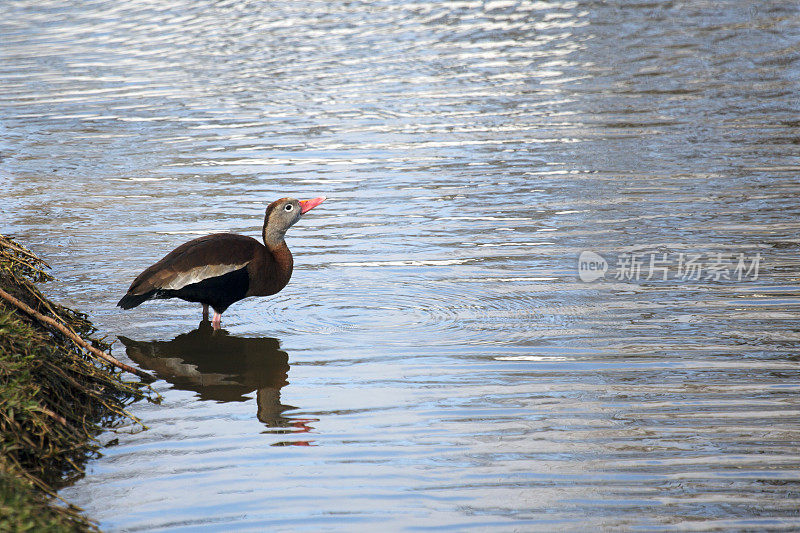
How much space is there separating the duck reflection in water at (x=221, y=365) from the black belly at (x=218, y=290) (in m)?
0.30

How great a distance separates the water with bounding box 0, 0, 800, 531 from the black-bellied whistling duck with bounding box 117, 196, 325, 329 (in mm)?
336

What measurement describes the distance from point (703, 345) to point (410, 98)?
10.4m

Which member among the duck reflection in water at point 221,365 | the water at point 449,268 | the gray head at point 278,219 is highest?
the gray head at point 278,219

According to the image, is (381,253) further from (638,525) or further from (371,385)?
(638,525)

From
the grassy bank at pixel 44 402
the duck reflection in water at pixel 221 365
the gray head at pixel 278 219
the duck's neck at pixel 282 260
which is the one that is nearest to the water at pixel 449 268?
the duck reflection in water at pixel 221 365

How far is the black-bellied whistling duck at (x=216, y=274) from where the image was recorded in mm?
8906

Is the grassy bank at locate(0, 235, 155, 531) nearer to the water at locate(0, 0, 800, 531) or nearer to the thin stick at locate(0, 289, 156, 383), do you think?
the thin stick at locate(0, 289, 156, 383)

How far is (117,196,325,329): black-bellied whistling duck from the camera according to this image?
8906mm

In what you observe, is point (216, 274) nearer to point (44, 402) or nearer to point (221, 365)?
point (221, 365)

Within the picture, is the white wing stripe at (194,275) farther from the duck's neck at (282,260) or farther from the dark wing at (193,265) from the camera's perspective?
the duck's neck at (282,260)

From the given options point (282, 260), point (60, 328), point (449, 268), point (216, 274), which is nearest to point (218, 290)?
point (216, 274)

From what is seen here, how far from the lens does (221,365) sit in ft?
27.8

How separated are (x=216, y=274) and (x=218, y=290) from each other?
14cm

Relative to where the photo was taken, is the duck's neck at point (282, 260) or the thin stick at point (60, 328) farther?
the duck's neck at point (282, 260)
